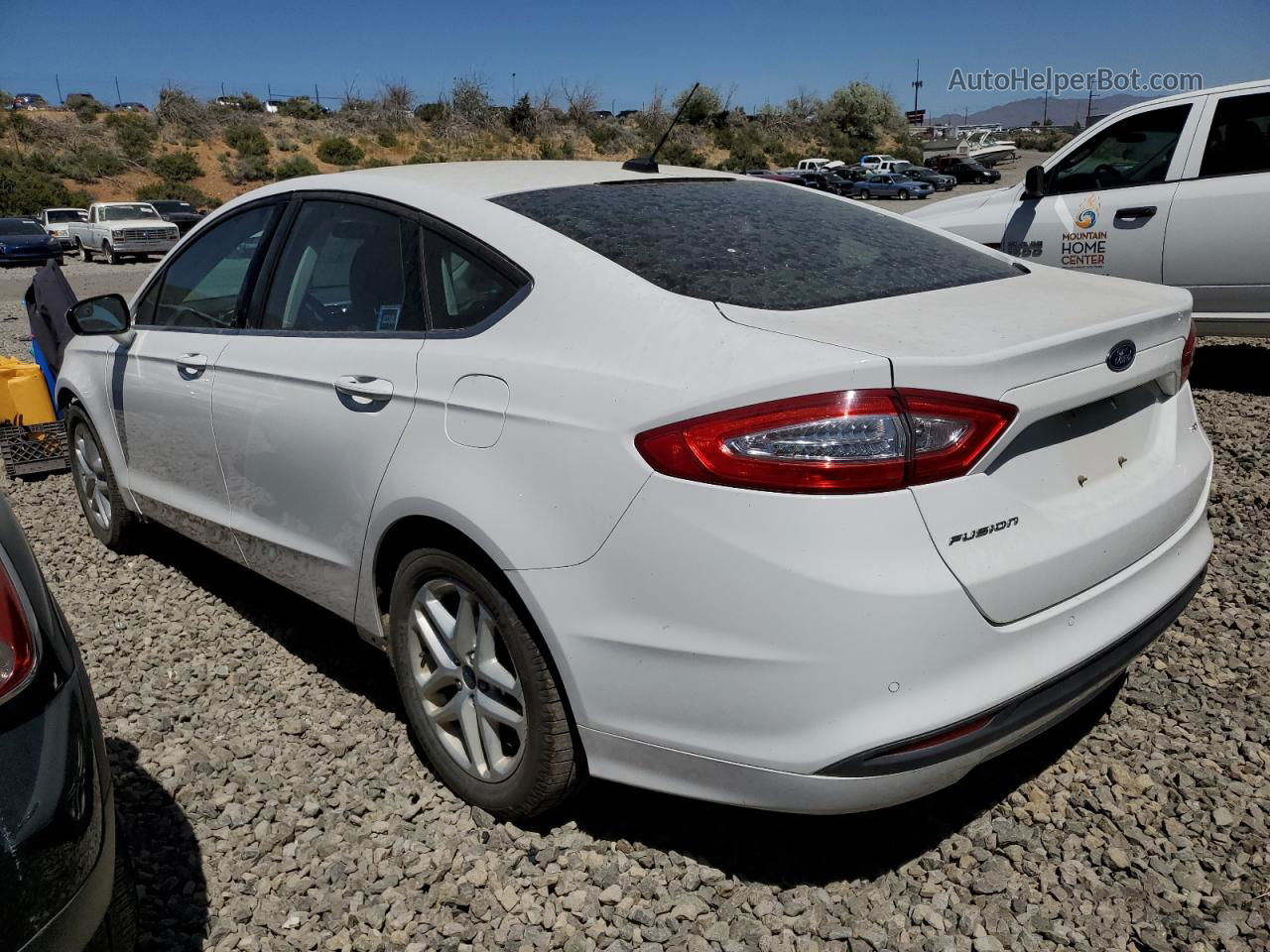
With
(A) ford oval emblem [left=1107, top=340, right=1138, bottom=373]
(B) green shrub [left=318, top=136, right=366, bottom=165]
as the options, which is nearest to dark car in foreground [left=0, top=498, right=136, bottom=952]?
(A) ford oval emblem [left=1107, top=340, right=1138, bottom=373]

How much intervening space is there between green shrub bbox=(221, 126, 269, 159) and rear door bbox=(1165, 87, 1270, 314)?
169ft

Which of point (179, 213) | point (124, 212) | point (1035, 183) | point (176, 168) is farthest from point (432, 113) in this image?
point (1035, 183)

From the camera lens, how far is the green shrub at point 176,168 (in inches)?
1866

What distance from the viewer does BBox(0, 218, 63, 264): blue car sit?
2634 cm

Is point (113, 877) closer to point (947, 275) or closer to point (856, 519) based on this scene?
point (856, 519)

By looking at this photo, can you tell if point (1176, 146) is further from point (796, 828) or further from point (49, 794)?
point (49, 794)

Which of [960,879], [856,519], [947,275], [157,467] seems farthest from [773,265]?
[157,467]

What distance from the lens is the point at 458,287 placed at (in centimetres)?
261

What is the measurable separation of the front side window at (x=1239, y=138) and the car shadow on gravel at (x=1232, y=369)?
1277mm

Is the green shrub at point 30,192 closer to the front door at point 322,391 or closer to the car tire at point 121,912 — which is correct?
the front door at point 322,391

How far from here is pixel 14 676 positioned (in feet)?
5.52

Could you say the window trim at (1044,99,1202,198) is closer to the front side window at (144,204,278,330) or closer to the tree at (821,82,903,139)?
the front side window at (144,204,278,330)

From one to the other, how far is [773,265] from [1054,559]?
0.95 metres

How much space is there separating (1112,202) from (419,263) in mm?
5319
